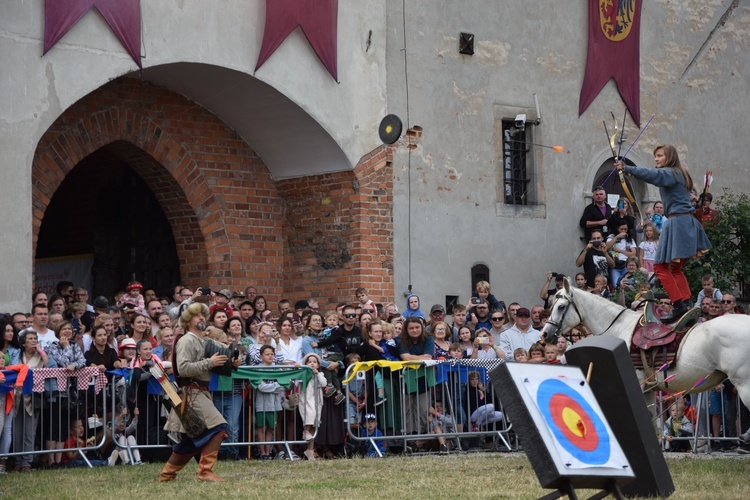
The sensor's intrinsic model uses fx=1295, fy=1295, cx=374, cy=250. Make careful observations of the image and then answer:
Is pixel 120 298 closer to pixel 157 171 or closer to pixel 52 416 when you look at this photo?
pixel 157 171

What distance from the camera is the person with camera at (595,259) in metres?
22.0

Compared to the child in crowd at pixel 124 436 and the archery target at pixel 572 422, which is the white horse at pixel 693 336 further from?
the child in crowd at pixel 124 436

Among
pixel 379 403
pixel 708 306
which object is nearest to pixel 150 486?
pixel 379 403

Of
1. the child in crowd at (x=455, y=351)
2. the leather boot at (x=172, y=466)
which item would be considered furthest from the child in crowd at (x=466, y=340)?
the leather boot at (x=172, y=466)

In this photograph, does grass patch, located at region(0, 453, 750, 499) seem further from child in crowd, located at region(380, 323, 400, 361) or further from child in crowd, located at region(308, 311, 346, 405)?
child in crowd, located at region(380, 323, 400, 361)

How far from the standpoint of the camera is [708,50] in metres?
24.4

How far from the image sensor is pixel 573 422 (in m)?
7.84

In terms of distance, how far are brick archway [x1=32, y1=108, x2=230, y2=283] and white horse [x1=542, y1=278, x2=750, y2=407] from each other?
747 centimetres

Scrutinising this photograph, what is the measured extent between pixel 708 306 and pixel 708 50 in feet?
30.0

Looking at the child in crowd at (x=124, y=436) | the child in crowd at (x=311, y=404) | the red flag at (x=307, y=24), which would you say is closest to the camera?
the child in crowd at (x=124, y=436)

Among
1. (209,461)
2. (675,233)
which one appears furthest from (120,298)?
(675,233)

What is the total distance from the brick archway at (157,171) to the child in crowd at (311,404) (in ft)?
16.0

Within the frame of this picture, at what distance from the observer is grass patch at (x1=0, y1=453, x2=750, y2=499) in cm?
1070

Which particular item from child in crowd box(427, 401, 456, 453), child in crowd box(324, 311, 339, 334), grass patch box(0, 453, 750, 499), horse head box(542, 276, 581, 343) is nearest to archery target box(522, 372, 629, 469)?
grass patch box(0, 453, 750, 499)
